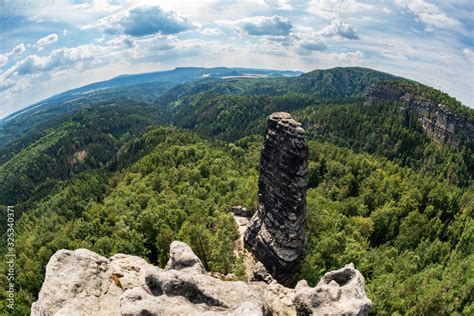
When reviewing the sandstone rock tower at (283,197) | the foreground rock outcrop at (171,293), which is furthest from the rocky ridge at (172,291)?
the sandstone rock tower at (283,197)

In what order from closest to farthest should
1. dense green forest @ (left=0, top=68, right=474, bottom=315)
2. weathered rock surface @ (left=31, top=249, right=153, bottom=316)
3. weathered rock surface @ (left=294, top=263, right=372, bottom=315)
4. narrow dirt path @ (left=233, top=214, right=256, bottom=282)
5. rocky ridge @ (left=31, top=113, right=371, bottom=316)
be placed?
rocky ridge @ (left=31, top=113, right=371, bottom=316) < weathered rock surface @ (left=31, top=249, right=153, bottom=316) < weathered rock surface @ (left=294, top=263, right=372, bottom=315) < dense green forest @ (left=0, top=68, right=474, bottom=315) < narrow dirt path @ (left=233, top=214, right=256, bottom=282)

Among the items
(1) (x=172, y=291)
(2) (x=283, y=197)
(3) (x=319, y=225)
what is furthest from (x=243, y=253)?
(1) (x=172, y=291)

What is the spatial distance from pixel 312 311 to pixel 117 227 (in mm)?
65764

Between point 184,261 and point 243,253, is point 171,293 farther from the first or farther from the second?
point 243,253

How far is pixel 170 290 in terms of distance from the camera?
26859 millimetres

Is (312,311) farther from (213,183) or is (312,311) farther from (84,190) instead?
(84,190)

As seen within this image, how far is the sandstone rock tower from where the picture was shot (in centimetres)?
5575

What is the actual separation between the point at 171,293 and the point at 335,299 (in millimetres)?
14631

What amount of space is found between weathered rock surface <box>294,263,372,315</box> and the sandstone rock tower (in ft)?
82.6

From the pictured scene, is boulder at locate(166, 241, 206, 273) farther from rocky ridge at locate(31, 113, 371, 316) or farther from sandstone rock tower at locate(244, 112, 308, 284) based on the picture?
sandstone rock tower at locate(244, 112, 308, 284)

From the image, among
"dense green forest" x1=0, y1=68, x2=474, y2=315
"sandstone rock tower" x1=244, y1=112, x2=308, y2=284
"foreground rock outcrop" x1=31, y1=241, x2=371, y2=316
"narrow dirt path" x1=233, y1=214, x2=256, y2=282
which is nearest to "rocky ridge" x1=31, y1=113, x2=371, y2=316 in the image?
"foreground rock outcrop" x1=31, y1=241, x2=371, y2=316

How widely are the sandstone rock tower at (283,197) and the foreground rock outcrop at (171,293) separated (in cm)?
2328

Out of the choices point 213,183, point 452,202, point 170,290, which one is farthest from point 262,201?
point 452,202

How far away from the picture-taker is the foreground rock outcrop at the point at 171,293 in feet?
83.6
